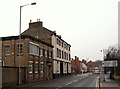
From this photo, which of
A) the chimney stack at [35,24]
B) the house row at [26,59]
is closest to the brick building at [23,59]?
the house row at [26,59]

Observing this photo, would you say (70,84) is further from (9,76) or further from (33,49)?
(33,49)

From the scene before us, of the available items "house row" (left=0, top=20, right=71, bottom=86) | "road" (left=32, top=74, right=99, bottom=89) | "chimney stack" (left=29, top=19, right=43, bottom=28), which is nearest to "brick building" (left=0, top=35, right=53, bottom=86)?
"house row" (left=0, top=20, right=71, bottom=86)

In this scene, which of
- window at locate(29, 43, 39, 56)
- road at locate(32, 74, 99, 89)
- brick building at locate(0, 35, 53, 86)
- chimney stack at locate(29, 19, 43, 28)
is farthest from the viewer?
chimney stack at locate(29, 19, 43, 28)

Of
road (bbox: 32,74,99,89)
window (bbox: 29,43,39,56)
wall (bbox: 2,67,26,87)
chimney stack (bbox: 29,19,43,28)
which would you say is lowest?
road (bbox: 32,74,99,89)

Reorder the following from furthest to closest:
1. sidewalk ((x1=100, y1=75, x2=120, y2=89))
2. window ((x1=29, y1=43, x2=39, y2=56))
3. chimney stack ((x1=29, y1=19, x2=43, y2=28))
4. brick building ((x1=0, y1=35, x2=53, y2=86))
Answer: chimney stack ((x1=29, y1=19, x2=43, y2=28))
window ((x1=29, y1=43, x2=39, y2=56))
brick building ((x1=0, y1=35, x2=53, y2=86))
sidewalk ((x1=100, y1=75, x2=120, y2=89))

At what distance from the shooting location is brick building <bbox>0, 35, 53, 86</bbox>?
3065cm

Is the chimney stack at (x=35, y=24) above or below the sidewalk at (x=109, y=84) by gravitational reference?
above

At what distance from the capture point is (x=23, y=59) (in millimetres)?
35594

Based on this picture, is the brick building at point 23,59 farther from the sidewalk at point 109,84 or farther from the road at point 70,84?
the sidewalk at point 109,84

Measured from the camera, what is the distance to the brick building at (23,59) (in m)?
30.7

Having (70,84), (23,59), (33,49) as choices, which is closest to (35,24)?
(33,49)

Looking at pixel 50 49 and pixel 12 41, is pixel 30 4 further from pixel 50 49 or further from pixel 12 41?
pixel 50 49

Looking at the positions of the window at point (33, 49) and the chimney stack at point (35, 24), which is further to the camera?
the chimney stack at point (35, 24)

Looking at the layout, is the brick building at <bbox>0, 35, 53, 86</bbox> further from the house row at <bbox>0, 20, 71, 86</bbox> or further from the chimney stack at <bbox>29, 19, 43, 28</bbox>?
the chimney stack at <bbox>29, 19, 43, 28</bbox>
